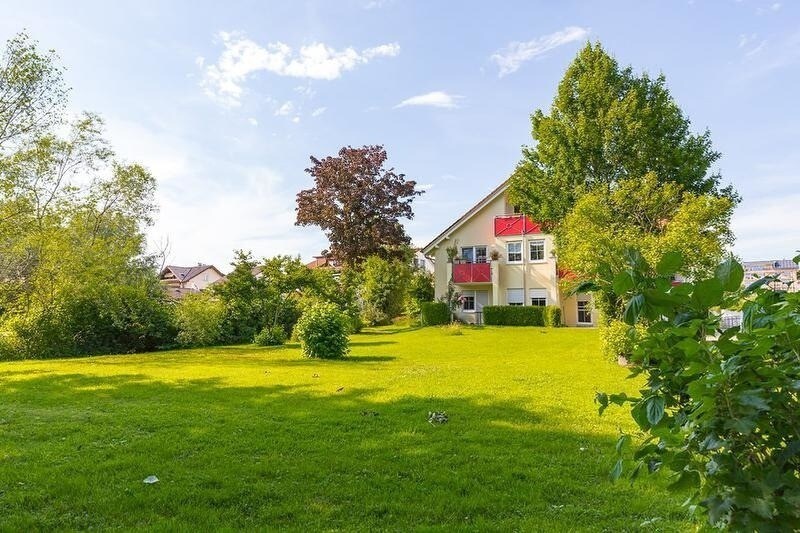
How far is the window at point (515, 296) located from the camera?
108ft

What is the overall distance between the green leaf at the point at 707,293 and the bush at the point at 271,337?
71.2 feet

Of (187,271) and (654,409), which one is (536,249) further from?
(187,271)

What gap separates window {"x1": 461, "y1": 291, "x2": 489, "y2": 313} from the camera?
112 ft

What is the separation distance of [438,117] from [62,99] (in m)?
12.9

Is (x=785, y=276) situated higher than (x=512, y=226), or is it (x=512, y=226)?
(x=512, y=226)

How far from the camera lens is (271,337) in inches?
869

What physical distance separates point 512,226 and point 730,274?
32.9m

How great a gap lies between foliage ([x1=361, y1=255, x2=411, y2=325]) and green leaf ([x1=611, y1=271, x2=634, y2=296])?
110 ft

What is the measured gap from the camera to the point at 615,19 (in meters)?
11.5

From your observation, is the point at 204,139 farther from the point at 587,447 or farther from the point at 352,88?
the point at 587,447

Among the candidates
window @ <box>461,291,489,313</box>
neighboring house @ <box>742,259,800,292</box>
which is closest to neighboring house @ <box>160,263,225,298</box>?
window @ <box>461,291,489,313</box>

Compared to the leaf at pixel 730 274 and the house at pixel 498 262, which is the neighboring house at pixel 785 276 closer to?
the leaf at pixel 730 274

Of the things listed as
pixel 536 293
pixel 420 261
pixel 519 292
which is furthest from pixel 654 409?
pixel 420 261

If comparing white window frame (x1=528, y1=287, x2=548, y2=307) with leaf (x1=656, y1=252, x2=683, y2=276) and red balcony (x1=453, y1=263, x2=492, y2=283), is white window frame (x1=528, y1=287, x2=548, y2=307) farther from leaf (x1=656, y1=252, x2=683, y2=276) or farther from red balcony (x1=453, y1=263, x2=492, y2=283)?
leaf (x1=656, y1=252, x2=683, y2=276)
